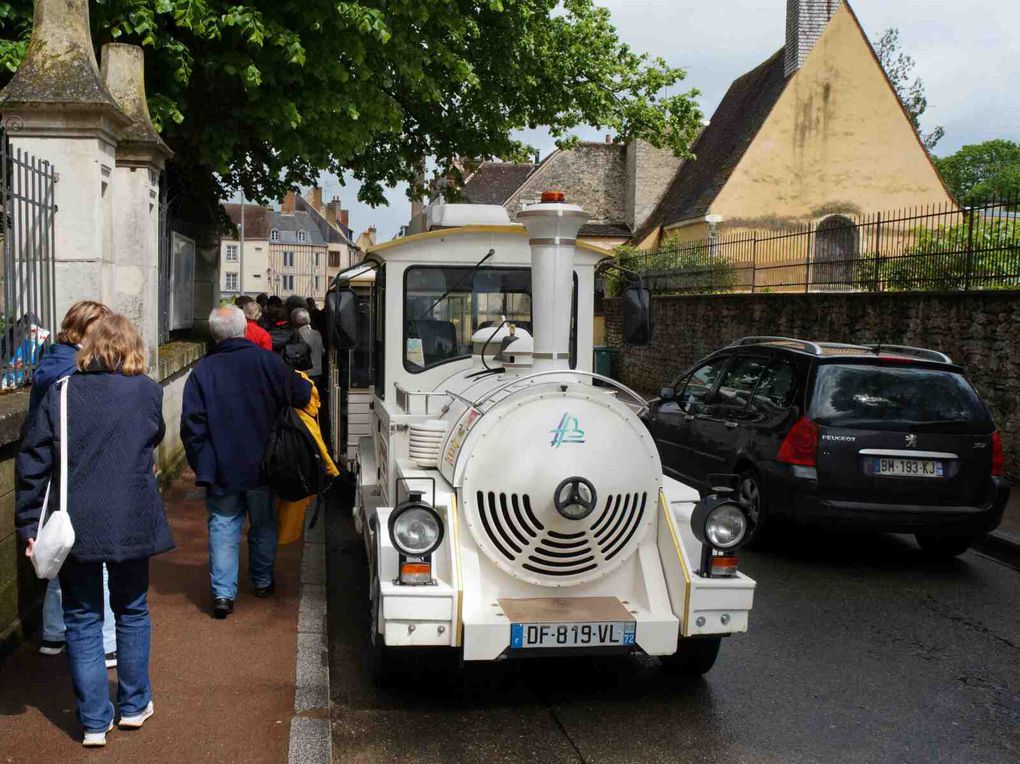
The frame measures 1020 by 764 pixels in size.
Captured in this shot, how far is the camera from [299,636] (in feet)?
19.0

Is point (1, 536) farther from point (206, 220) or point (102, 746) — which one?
point (206, 220)

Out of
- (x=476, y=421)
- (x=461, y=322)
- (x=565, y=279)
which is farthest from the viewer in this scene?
(x=461, y=322)

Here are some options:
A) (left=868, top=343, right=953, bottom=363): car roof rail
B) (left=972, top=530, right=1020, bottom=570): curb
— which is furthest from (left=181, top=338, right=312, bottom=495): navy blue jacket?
(left=972, top=530, right=1020, bottom=570): curb

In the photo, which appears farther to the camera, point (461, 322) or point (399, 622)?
point (461, 322)

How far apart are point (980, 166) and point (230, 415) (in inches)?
3156

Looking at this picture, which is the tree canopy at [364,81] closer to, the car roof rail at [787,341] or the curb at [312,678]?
the car roof rail at [787,341]

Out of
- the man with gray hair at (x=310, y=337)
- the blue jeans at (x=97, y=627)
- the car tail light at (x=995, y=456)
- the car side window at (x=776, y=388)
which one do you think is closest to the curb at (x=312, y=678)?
the blue jeans at (x=97, y=627)

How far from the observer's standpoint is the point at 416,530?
4688 millimetres

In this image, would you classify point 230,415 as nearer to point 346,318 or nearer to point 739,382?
point 346,318

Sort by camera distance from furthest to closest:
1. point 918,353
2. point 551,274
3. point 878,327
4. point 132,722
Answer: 1. point 878,327
2. point 918,353
3. point 551,274
4. point 132,722

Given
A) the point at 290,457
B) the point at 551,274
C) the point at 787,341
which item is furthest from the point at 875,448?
the point at 290,457

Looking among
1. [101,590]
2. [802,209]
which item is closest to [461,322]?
[101,590]

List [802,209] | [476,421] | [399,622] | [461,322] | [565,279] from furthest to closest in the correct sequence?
1. [802,209]
2. [461,322]
3. [565,279]
4. [476,421]
5. [399,622]

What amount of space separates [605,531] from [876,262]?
37.8 ft
